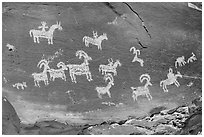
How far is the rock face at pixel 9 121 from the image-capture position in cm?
232

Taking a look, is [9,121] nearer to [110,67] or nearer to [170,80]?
[110,67]

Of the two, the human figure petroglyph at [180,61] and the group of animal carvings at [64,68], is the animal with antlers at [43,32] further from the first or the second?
the human figure petroglyph at [180,61]

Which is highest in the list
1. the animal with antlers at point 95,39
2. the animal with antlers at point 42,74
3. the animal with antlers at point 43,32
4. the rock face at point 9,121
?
the animal with antlers at point 43,32

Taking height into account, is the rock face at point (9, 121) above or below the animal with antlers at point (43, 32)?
below

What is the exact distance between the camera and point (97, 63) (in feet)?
7.51

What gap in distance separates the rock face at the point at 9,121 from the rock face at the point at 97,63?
20 mm

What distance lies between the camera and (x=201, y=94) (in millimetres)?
2350

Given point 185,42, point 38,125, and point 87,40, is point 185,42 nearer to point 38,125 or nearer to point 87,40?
point 87,40

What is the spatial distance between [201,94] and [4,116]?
67 centimetres

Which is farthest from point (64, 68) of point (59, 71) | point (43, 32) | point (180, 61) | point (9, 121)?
point (180, 61)

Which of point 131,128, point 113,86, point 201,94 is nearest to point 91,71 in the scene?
point 113,86

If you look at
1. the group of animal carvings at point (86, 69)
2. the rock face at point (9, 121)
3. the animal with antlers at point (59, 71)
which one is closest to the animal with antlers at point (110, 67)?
the group of animal carvings at point (86, 69)

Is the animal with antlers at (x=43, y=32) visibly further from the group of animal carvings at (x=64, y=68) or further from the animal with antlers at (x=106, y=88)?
the animal with antlers at (x=106, y=88)

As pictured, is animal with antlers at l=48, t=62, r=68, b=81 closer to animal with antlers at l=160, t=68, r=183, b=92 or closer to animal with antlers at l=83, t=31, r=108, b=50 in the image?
animal with antlers at l=83, t=31, r=108, b=50
